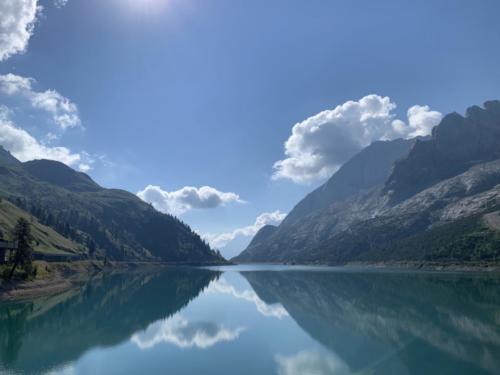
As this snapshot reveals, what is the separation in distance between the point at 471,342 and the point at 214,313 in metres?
46.5

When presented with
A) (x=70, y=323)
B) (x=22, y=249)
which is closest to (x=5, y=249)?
(x=22, y=249)

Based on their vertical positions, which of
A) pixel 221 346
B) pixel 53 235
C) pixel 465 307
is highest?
pixel 53 235

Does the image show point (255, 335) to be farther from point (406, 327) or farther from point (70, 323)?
point (70, 323)

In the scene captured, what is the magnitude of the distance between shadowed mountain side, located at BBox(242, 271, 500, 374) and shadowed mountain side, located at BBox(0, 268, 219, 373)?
1098 inches

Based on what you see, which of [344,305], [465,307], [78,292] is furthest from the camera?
[78,292]

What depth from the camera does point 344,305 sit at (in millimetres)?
85375

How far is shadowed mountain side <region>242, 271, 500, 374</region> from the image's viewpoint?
1592 inches

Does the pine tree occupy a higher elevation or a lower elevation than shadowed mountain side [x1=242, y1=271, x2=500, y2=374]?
higher

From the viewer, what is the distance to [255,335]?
5578 cm

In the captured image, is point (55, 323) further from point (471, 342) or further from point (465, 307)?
point (465, 307)

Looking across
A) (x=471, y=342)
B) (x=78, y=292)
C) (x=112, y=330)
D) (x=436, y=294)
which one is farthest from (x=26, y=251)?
(x=436, y=294)

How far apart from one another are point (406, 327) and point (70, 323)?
54.3m

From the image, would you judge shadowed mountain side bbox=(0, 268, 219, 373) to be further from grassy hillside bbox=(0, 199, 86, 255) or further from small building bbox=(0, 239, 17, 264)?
grassy hillside bbox=(0, 199, 86, 255)

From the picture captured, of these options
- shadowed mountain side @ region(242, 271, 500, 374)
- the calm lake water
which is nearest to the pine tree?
the calm lake water
